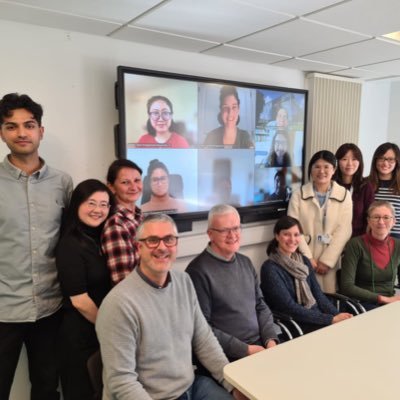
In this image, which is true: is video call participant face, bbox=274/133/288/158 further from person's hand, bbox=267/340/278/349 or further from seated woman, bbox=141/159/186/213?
person's hand, bbox=267/340/278/349

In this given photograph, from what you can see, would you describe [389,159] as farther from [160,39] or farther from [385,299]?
[160,39]

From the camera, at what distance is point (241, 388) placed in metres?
1.31

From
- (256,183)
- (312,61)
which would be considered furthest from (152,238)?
(312,61)

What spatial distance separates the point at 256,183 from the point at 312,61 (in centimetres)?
117

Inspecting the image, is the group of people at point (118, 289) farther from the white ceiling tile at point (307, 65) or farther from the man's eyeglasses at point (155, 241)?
the white ceiling tile at point (307, 65)

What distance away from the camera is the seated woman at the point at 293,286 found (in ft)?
7.57

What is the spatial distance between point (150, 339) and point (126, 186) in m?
0.89

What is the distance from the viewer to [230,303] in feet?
6.32

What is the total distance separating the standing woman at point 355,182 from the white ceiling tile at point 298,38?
0.87m

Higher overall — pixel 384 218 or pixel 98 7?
pixel 98 7

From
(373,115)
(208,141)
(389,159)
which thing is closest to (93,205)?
(208,141)

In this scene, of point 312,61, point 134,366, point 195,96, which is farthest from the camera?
point 312,61

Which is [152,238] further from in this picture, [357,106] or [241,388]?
[357,106]

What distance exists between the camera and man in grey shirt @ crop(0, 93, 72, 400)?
70.7 inches
